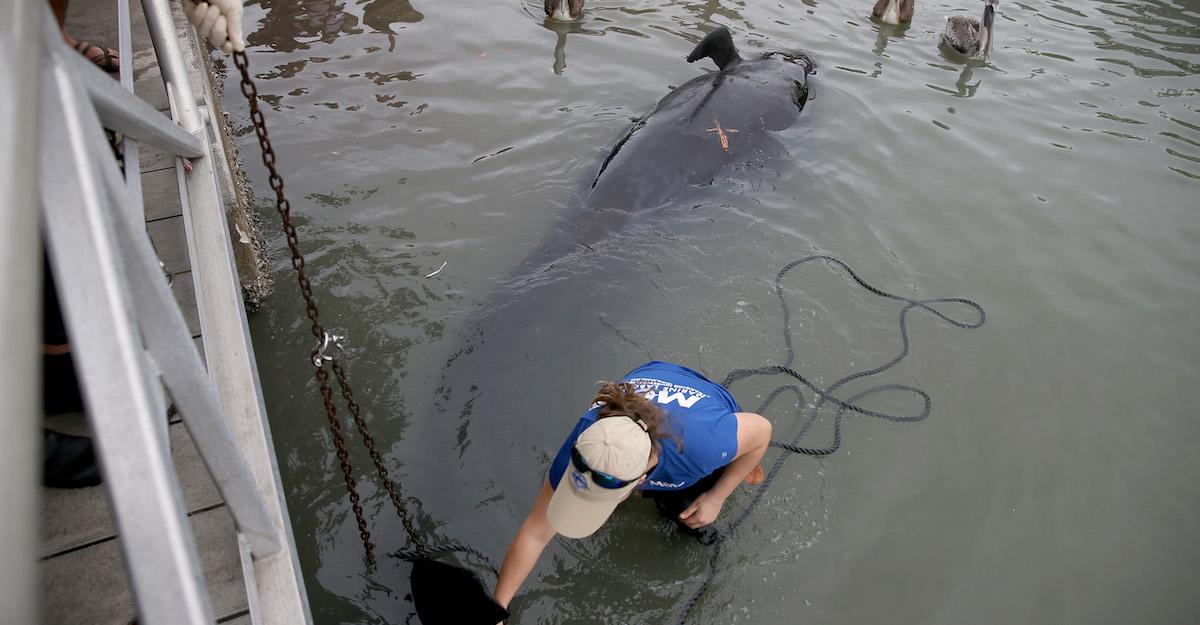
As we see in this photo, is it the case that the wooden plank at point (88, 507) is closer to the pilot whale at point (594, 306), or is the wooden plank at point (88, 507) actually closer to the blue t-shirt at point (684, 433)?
the blue t-shirt at point (684, 433)

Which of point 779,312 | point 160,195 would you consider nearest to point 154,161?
point 160,195

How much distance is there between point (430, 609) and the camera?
2.76 meters

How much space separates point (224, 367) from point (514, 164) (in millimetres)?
3717

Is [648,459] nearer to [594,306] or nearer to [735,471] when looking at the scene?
[735,471]

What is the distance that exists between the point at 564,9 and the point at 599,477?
7.06 metres

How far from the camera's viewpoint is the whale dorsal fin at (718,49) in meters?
6.55

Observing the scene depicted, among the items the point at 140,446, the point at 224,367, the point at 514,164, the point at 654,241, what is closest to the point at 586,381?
the point at 654,241

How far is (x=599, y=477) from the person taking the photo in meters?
2.41

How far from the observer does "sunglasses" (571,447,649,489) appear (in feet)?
7.89

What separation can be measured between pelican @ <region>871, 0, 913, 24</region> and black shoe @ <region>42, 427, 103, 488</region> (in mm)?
9218

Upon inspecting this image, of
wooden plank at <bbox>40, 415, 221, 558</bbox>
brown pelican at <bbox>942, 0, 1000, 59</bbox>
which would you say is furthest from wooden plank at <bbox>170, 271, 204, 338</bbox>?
brown pelican at <bbox>942, 0, 1000, 59</bbox>

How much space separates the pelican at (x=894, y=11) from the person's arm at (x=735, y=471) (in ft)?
24.4

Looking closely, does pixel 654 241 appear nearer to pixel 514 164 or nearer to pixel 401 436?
pixel 514 164

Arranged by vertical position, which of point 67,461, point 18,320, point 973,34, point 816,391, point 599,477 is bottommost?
point 816,391
